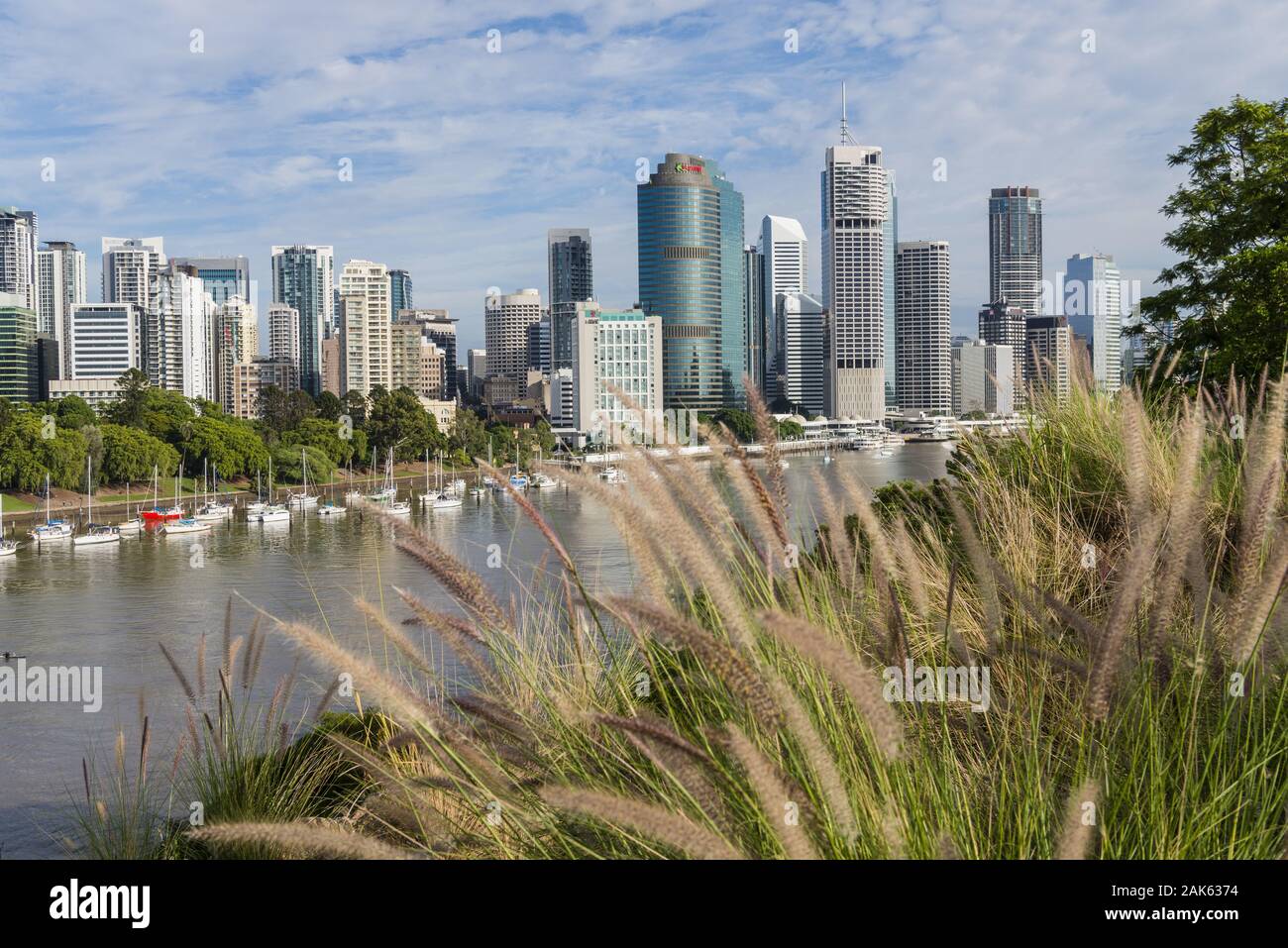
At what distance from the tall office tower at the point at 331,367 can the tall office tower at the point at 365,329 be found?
17.3ft

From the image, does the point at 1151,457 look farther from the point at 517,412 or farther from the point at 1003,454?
the point at 517,412

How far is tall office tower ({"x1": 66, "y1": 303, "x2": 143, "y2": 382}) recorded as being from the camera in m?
137

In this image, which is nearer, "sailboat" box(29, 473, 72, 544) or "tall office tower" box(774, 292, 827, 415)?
"sailboat" box(29, 473, 72, 544)

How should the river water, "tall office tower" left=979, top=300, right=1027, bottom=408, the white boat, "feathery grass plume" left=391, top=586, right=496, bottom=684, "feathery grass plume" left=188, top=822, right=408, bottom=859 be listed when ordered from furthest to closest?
"tall office tower" left=979, top=300, right=1027, bottom=408 < the white boat < the river water < "feathery grass plume" left=391, top=586, right=496, bottom=684 < "feathery grass plume" left=188, top=822, right=408, bottom=859

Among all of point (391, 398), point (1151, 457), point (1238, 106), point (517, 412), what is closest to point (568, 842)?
point (1151, 457)

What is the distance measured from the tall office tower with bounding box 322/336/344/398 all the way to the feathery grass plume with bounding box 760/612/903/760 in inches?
6193

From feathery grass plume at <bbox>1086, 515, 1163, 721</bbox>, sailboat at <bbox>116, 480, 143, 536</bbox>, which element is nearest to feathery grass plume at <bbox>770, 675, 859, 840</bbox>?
feathery grass plume at <bbox>1086, 515, 1163, 721</bbox>

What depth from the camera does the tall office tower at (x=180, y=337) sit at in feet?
484

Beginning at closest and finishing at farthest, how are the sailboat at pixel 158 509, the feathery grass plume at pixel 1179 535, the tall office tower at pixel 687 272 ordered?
the feathery grass plume at pixel 1179 535 < the sailboat at pixel 158 509 < the tall office tower at pixel 687 272

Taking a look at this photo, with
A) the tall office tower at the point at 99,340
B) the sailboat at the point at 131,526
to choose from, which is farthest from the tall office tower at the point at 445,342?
the sailboat at the point at 131,526

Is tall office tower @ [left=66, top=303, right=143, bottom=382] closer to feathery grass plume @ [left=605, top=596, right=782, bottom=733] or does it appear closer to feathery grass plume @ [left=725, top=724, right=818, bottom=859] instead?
feathery grass plume @ [left=605, top=596, right=782, bottom=733]

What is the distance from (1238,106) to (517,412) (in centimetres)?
11191

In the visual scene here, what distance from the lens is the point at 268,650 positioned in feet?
69.8

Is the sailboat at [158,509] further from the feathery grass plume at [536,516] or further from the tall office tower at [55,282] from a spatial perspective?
the tall office tower at [55,282]
